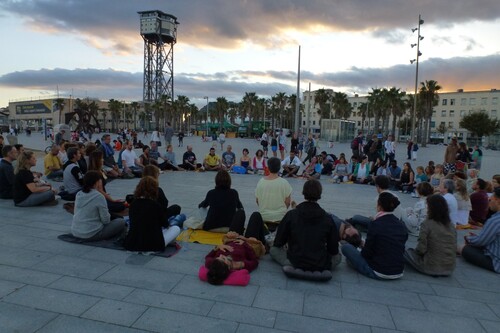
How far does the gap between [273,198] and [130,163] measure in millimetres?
8845

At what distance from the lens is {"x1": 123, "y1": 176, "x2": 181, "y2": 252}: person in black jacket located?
15.3 feet

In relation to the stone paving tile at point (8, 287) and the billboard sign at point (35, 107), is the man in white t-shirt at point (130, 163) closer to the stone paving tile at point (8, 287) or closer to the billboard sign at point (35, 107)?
the stone paving tile at point (8, 287)

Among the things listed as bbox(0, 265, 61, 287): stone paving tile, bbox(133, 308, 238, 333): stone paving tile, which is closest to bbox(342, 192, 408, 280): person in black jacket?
bbox(133, 308, 238, 333): stone paving tile

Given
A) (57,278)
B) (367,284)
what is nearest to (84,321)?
(57,278)

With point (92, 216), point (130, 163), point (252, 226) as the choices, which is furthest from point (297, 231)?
point (130, 163)

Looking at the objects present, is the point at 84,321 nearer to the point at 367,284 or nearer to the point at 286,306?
the point at 286,306

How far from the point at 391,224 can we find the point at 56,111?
98402mm

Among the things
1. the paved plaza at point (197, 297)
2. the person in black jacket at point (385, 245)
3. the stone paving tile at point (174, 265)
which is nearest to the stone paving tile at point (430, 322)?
the paved plaza at point (197, 297)

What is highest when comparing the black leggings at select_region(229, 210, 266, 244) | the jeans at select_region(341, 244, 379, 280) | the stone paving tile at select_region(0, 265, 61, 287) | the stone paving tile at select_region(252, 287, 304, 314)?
the black leggings at select_region(229, 210, 266, 244)

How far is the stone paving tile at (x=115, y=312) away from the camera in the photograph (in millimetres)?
3242

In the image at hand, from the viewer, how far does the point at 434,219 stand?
4.51 meters

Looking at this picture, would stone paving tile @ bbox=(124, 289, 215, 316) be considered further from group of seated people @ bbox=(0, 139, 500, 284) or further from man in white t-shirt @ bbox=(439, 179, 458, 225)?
man in white t-shirt @ bbox=(439, 179, 458, 225)

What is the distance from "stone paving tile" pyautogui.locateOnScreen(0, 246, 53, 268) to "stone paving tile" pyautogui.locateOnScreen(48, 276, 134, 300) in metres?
0.79

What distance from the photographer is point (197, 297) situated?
3742 millimetres
